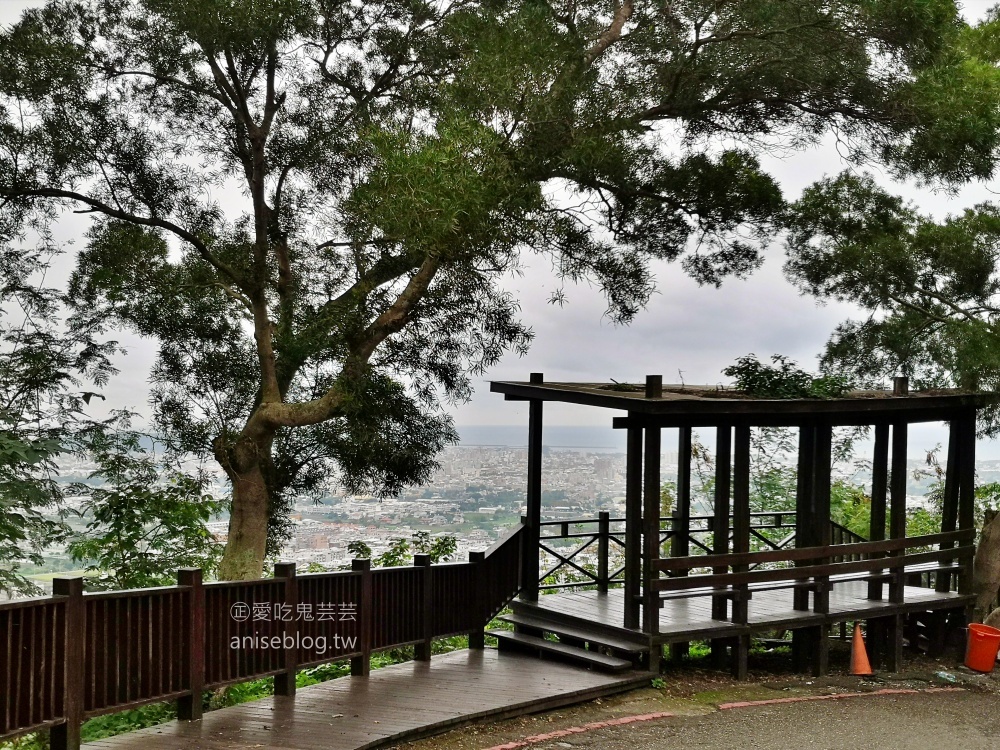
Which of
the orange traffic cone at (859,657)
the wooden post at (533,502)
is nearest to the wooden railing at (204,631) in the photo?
the wooden post at (533,502)

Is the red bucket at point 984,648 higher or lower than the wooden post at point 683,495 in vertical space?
lower

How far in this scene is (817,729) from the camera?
322 inches

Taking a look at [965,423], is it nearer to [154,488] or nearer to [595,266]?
[595,266]

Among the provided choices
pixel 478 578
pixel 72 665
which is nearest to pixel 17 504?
pixel 72 665

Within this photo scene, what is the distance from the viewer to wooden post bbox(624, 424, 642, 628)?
9.44 meters

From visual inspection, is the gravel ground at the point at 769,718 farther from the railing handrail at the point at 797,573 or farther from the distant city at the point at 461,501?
the distant city at the point at 461,501

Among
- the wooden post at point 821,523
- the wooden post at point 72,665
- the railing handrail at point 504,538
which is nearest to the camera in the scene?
the wooden post at point 72,665

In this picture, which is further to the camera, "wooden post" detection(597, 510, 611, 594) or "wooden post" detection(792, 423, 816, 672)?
"wooden post" detection(597, 510, 611, 594)

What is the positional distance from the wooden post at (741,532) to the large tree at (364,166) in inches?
151

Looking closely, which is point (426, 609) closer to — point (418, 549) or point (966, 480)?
point (418, 549)

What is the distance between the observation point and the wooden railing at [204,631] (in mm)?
6258

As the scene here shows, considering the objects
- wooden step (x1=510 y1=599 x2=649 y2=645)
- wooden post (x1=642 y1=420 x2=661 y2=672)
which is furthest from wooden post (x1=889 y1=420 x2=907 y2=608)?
wooden step (x1=510 y1=599 x2=649 y2=645)

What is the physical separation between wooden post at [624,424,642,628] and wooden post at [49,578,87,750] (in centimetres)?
488

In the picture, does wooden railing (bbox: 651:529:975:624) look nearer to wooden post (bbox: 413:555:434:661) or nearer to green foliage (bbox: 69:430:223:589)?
wooden post (bbox: 413:555:434:661)
